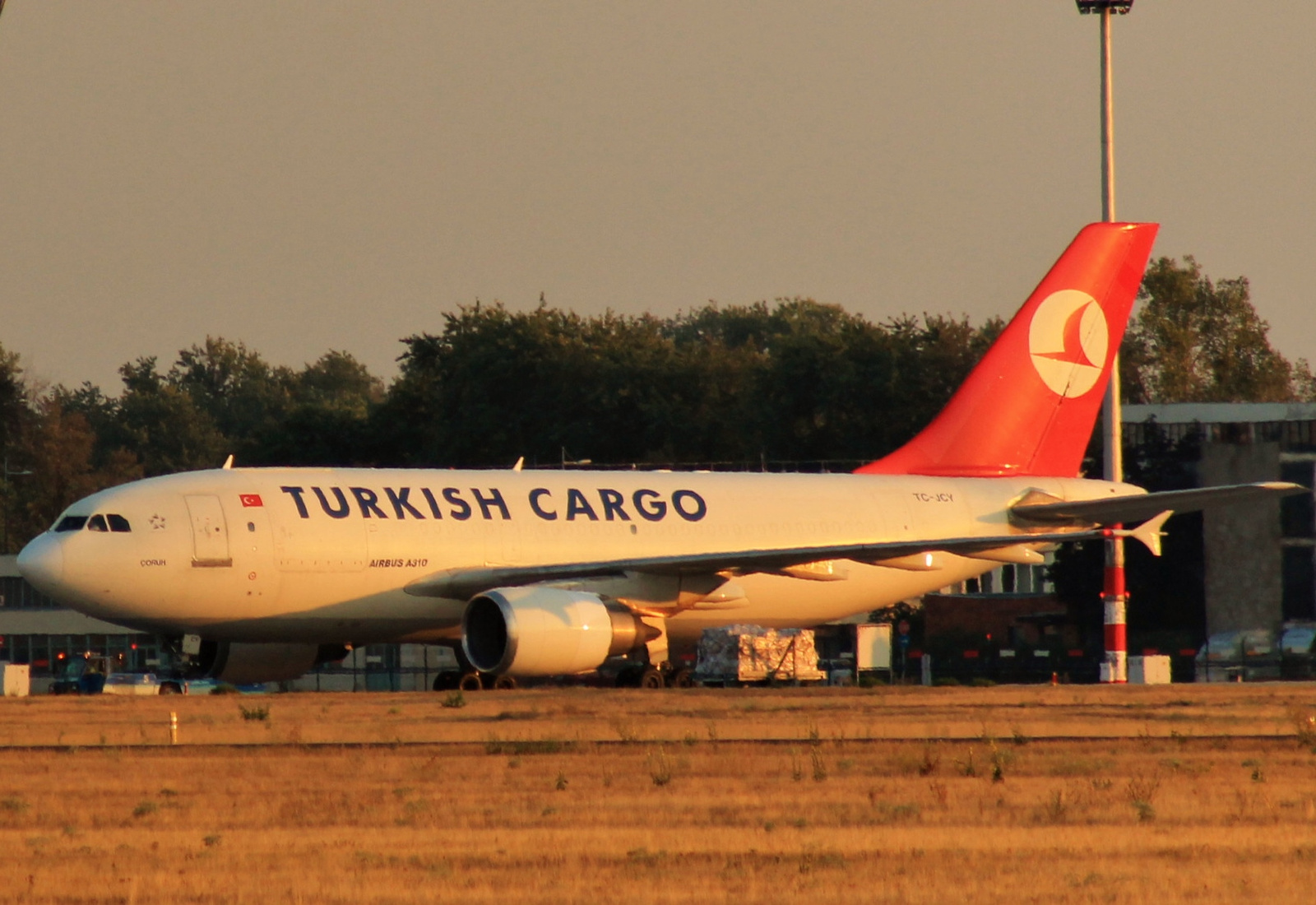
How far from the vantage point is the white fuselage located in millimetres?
30375

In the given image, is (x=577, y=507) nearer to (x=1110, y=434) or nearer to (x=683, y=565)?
(x=683, y=565)

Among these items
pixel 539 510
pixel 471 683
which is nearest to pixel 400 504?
pixel 539 510

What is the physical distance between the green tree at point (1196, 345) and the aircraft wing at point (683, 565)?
208ft

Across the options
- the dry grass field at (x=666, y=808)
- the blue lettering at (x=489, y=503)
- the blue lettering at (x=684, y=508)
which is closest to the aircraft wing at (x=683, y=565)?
the blue lettering at (x=489, y=503)

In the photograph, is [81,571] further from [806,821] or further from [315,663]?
[806,821]

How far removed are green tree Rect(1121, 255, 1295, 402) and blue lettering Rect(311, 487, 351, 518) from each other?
2680 inches

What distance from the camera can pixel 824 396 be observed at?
270 feet

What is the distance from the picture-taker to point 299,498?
31.4 meters

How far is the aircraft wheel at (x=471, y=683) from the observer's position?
31.9m

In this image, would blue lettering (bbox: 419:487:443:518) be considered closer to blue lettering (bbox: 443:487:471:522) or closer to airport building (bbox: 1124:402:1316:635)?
blue lettering (bbox: 443:487:471:522)

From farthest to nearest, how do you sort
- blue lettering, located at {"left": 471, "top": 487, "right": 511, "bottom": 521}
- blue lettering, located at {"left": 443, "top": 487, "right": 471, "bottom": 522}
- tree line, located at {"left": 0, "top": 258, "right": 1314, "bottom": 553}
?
tree line, located at {"left": 0, "top": 258, "right": 1314, "bottom": 553} → blue lettering, located at {"left": 471, "top": 487, "right": 511, "bottom": 521} → blue lettering, located at {"left": 443, "top": 487, "right": 471, "bottom": 522}

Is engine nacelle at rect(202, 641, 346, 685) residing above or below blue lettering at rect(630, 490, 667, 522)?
below

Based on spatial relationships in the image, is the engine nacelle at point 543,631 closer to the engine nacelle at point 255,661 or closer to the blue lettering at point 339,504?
the blue lettering at point 339,504

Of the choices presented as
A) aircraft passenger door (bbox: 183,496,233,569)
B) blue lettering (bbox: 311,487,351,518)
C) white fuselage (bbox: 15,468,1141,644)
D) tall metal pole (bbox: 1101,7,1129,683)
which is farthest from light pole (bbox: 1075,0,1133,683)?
aircraft passenger door (bbox: 183,496,233,569)
